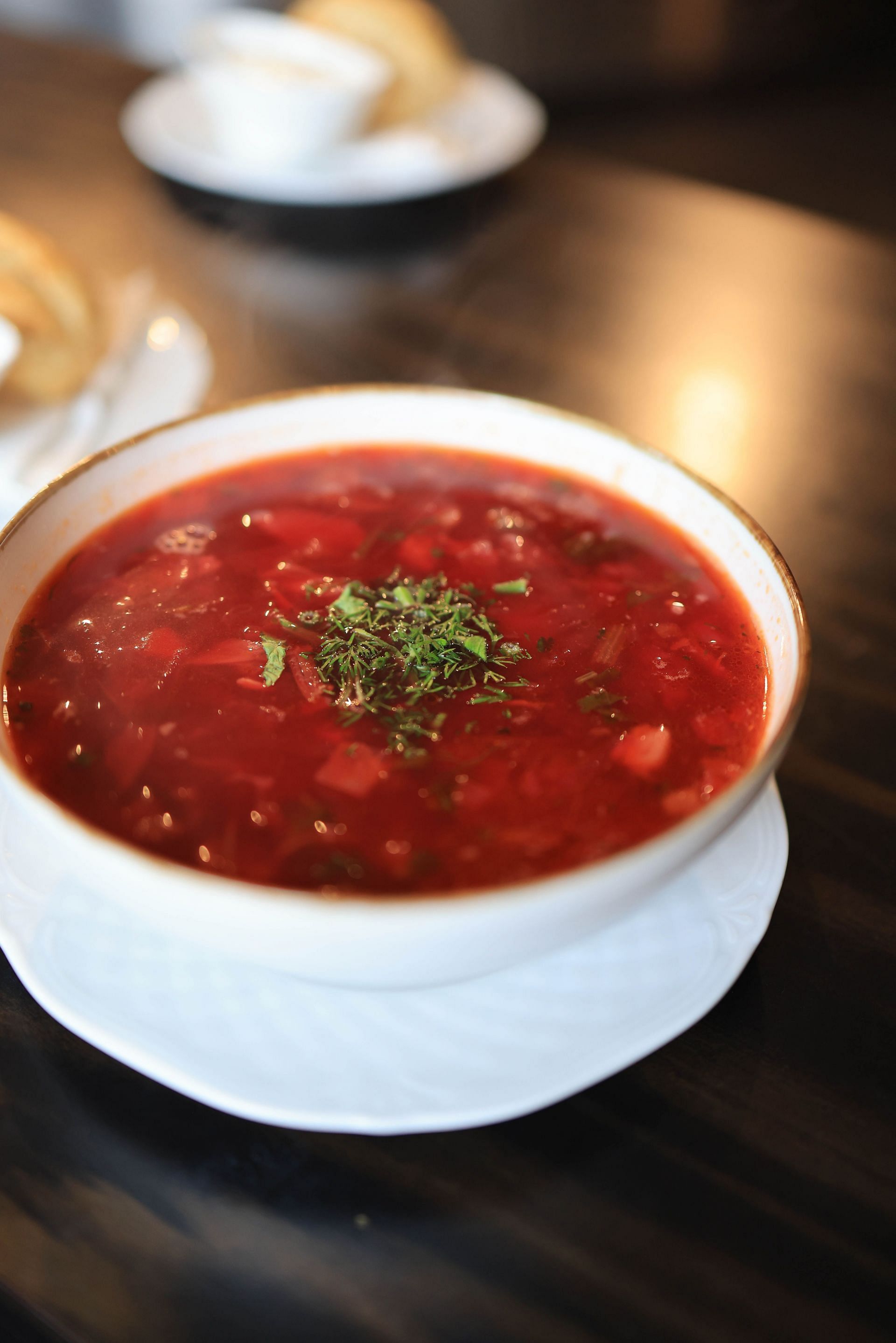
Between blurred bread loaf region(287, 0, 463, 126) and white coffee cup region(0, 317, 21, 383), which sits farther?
blurred bread loaf region(287, 0, 463, 126)

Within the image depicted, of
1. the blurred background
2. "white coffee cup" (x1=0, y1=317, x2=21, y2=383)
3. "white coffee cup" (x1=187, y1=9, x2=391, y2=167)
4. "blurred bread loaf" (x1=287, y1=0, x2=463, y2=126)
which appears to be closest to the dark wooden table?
"white coffee cup" (x1=0, y1=317, x2=21, y2=383)

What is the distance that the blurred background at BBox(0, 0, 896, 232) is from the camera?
620 cm

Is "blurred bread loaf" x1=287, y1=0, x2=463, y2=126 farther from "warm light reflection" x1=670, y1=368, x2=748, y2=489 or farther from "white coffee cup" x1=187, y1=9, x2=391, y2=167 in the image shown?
"warm light reflection" x1=670, y1=368, x2=748, y2=489

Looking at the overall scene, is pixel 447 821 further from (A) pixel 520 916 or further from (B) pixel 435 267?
(B) pixel 435 267

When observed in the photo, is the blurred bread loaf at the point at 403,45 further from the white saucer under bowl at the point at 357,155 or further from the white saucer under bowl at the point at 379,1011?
Result: the white saucer under bowl at the point at 379,1011

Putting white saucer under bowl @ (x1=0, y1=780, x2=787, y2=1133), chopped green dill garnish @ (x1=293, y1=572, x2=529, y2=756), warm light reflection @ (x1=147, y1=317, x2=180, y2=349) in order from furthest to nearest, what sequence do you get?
warm light reflection @ (x1=147, y1=317, x2=180, y2=349), chopped green dill garnish @ (x1=293, y1=572, x2=529, y2=756), white saucer under bowl @ (x1=0, y1=780, x2=787, y2=1133)

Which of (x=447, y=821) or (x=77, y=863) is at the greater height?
(x=77, y=863)

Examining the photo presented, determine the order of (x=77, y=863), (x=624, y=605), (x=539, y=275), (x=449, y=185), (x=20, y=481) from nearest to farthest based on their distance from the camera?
(x=77, y=863) < (x=624, y=605) < (x=20, y=481) < (x=539, y=275) < (x=449, y=185)

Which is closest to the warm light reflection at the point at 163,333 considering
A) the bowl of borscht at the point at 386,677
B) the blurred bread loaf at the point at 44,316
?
the blurred bread loaf at the point at 44,316

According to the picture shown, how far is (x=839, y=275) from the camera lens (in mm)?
3121

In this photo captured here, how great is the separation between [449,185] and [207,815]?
2.59m

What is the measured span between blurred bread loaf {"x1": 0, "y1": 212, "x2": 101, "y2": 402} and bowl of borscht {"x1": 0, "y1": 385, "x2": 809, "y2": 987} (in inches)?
29.3

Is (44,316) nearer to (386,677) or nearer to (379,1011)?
(386,677)

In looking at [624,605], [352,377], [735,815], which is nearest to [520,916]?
[735,815]
